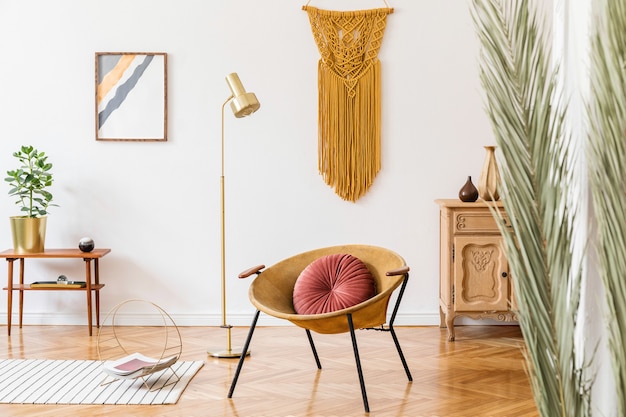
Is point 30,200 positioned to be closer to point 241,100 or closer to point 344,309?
point 241,100

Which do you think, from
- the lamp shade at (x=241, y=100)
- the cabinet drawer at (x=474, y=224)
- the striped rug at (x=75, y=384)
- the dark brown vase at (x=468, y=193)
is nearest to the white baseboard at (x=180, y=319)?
the cabinet drawer at (x=474, y=224)

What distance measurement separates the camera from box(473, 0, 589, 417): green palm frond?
110 cm

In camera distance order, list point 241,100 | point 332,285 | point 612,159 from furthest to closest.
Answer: point 241,100 → point 332,285 → point 612,159

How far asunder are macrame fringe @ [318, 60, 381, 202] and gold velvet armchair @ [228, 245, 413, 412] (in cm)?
124

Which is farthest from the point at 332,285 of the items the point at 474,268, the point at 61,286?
the point at 61,286

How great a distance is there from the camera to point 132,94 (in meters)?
5.36

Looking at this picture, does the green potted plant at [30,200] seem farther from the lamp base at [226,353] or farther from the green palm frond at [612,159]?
the green palm frond at [612,159]

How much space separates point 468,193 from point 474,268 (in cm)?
49

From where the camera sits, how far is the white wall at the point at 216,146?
211 inches

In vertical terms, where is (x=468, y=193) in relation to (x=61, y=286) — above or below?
above

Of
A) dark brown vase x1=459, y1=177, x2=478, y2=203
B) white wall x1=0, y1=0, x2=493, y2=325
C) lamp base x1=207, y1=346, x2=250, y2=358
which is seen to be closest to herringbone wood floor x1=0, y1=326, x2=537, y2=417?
lamp base x1=207, y1=346, x2=250, y2=358

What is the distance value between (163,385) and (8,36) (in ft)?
9.65

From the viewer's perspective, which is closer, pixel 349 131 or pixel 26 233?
pixel 26 233

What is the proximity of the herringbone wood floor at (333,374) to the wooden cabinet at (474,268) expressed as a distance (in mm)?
208
